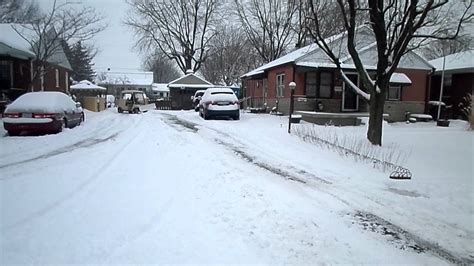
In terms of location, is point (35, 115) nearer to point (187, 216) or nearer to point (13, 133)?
point (13, 133)

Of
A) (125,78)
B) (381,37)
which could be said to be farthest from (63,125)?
(125,78)

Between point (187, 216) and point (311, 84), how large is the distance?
1793 cm

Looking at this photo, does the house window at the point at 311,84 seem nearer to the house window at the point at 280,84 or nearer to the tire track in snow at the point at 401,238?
the house window at the point at 280,84

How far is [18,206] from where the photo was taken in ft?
14.2

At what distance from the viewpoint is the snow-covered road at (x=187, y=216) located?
3.29 meters

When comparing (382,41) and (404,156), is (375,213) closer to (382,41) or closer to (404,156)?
(404,156)

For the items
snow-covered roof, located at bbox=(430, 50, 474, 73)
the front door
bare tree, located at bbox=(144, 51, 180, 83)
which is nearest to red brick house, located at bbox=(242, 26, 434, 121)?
the front door

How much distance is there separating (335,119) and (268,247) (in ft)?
52.9

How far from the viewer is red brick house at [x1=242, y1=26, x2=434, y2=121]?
20.3 meters

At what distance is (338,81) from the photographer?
21109 mm

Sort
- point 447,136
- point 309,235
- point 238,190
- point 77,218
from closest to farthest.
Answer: point 309,235 < point 77,218 < point 238,190 < point 447,136

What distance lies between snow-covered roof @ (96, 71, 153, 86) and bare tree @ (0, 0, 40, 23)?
139 feet

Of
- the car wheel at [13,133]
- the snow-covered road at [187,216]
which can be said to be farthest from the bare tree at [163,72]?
the snow-covered road at [187,216]

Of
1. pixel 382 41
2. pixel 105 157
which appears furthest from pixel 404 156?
pixel 105 157
